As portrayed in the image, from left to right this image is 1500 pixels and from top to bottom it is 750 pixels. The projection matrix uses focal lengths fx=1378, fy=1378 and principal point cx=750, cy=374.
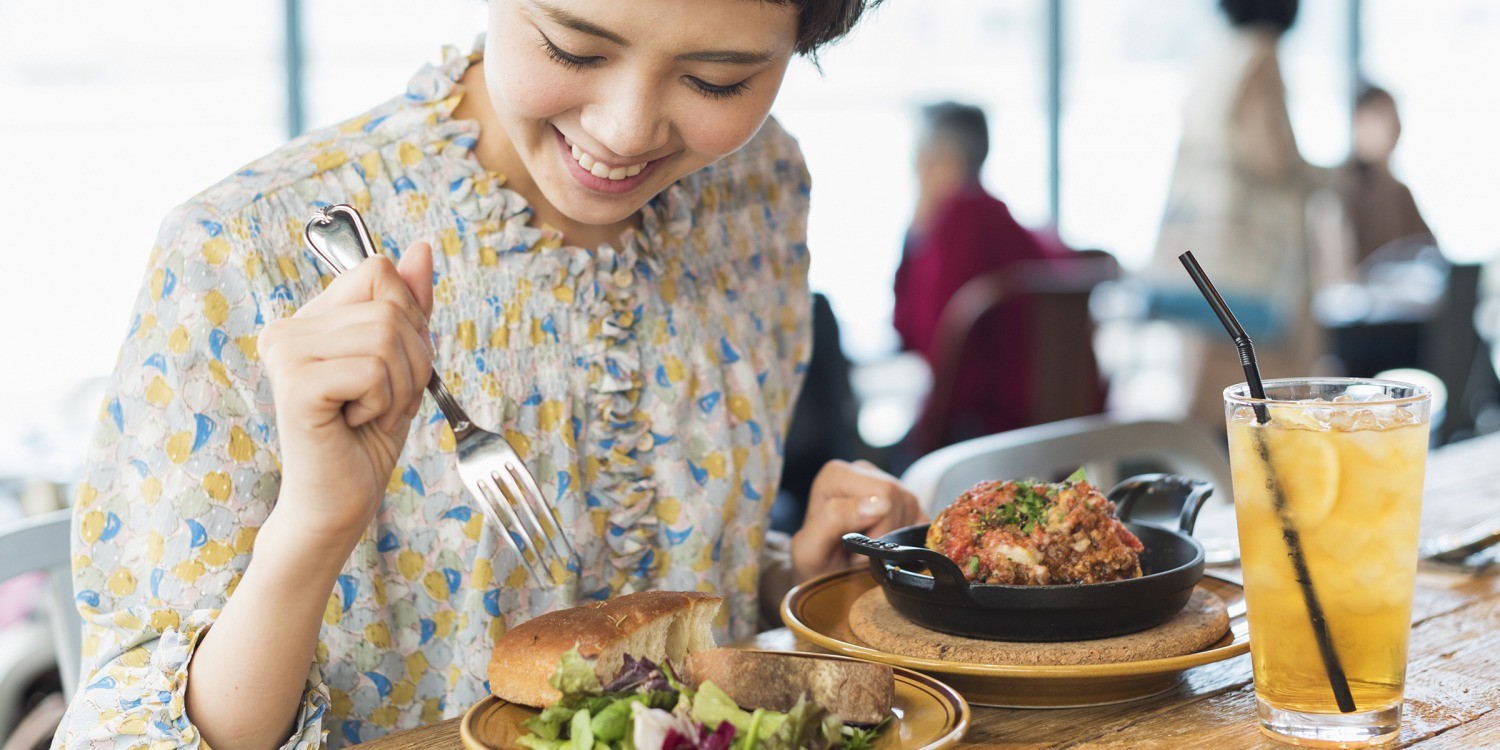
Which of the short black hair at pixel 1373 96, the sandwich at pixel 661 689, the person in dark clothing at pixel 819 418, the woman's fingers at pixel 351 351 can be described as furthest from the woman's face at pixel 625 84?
the short black hair at pixel 1373 96

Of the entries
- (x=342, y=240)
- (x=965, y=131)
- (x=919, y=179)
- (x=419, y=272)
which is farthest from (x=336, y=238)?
(x=919, y=179)

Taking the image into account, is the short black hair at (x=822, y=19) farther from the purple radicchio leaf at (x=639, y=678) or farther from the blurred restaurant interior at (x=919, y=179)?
the purple radicchio leaf at (x=639, y=678)

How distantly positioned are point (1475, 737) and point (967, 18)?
6030 mm

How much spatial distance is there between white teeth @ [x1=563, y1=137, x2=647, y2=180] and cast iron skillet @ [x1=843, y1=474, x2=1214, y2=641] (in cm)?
37

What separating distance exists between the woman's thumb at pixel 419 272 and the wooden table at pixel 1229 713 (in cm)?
30

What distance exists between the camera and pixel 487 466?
1005mm

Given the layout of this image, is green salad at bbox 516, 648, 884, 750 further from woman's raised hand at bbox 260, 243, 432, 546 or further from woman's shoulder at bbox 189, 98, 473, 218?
woman's shoulder at bbox 189, 98, 473, 218

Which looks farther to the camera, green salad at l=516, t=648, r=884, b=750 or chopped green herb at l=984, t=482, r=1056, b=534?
chopped green herb at l=984, t=482, r=1056, b=534

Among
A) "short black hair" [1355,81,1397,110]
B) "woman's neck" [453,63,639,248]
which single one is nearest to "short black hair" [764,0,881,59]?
"woman's neck" [453,63,639,248]

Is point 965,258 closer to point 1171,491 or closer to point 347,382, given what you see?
point 1171,491

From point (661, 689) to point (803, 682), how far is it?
87mm

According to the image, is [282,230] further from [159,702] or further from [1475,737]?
[1475,737]

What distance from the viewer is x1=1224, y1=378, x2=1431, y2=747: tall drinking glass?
0.83 metres

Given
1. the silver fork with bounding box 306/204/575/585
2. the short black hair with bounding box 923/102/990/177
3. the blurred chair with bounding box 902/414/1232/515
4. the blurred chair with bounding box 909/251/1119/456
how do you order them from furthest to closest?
the short black hair with bounding box 923/102/990/177
the blurred chair with bounding box 909/251/1119/456
the blurred chair with bounding box 902/414/1232/515
the silver fork with bounding box 306/204/575/585
